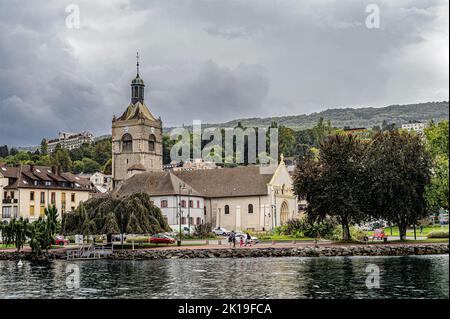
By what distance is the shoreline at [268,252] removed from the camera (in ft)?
187

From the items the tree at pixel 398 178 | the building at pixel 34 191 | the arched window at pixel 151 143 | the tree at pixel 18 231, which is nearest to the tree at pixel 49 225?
the tree at pixel 18 231

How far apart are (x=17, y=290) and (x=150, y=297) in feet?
28.6

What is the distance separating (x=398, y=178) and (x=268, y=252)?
44.6 feet

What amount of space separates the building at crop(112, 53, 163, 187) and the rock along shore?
58172 millimetres

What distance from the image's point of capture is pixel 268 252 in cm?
6084

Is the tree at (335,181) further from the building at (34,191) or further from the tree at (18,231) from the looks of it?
the building at (34,191)

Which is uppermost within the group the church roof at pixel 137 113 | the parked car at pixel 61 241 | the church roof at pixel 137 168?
the church roof at pixel 137 113

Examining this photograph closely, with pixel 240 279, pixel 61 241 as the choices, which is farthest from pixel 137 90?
pixel 240 279

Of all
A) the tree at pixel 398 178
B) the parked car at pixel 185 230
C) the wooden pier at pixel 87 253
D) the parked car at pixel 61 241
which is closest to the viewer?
the tree at pixel 398 178

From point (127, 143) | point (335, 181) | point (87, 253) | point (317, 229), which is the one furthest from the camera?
point (127, 143)

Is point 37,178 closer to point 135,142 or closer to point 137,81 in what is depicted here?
point 135,142

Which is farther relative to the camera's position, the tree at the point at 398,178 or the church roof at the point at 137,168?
the church roof at the point at 137,168

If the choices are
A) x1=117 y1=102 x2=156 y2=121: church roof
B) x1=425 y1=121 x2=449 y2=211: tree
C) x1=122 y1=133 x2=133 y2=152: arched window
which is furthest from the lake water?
x1=117 y1=102 x2=156 y2=121: church roof

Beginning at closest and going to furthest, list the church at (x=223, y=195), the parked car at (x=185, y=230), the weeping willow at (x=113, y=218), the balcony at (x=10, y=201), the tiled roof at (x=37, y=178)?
the weeping willow at (x=113, y=218) < the parked car at (x=185, y=230) < the balcony at (x=10, y=201) < the tiled roof at (x=37, y=178) < the church at (x=223, y=195)
